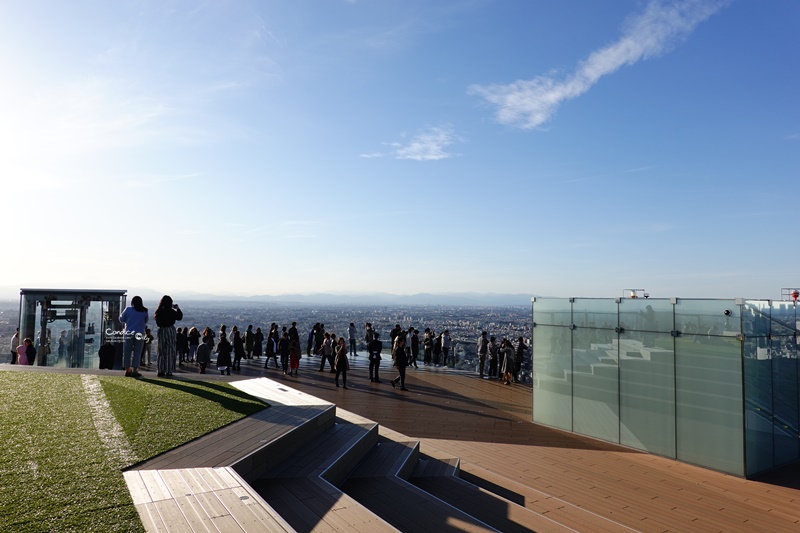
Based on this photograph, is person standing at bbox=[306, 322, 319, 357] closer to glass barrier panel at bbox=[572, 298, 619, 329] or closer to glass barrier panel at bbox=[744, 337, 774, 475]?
glass barrier panel at bbox=[572, 298, 619, 329]

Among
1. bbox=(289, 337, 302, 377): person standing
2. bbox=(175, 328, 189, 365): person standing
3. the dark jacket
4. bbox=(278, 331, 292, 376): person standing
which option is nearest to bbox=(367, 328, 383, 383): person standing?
bbox=(289, 337, 302, 377): person standing

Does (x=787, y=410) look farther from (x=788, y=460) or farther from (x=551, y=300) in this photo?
(x=551, y=300)

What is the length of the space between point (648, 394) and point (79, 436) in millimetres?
10816

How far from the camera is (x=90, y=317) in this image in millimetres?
16688

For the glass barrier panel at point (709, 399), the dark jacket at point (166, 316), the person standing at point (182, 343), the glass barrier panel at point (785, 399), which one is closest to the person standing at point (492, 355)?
the glass barrier panel at point (709, 399)

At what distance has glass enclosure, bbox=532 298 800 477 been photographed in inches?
377

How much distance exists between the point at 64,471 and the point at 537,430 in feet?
34.3

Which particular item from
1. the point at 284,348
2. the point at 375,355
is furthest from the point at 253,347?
the point at 375,355

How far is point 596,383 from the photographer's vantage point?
12102mm

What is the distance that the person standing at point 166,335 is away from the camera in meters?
10.2

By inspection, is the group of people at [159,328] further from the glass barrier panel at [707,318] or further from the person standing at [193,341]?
the person standing at [193,341]

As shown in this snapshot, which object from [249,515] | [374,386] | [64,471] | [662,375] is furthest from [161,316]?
[662,375]

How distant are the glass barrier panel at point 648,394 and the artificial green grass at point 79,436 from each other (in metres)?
8.29

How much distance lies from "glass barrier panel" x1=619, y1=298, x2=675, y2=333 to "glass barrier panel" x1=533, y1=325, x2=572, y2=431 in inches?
63.9
